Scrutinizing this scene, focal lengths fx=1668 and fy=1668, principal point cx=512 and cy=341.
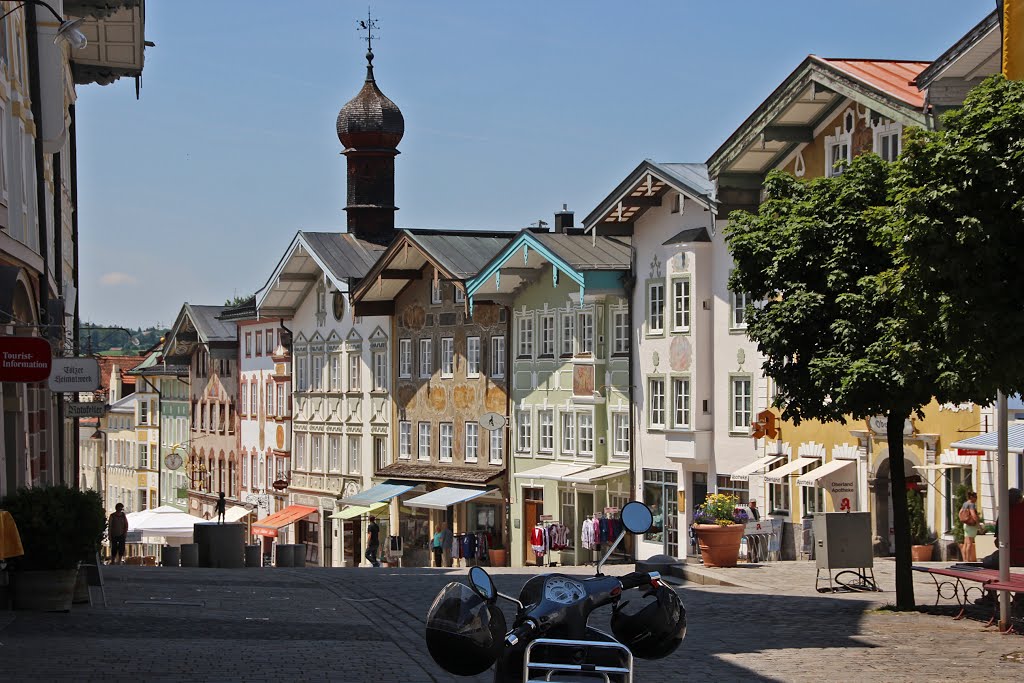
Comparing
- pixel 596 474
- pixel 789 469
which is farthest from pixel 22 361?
pixel 596 474

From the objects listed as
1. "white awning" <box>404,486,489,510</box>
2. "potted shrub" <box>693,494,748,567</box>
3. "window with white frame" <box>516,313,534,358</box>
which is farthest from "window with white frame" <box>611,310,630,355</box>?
"potted shrub" <box>693,494,748,567</box>

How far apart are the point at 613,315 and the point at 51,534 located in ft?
100

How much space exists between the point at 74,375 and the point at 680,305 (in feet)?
83.3

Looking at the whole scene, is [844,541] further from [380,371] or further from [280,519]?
[280,519]

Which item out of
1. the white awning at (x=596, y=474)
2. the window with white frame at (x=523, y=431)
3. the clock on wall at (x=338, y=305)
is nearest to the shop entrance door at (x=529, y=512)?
the window with white frame at (x=523, y=431)

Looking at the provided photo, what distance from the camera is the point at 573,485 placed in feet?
156

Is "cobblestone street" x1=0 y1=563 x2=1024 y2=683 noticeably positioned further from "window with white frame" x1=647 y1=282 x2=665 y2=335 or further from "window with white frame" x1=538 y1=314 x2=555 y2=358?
"window with white frame" x1=538 y1=314 x2=555 y2=358

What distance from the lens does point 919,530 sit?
109 ft

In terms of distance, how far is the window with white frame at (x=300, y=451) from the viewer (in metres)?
65.6

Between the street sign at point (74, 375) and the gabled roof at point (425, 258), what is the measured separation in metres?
31.5

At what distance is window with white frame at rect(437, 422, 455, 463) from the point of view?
54.8 meters

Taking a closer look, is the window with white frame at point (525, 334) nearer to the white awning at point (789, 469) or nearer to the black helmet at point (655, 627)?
the white awning at point (789, 469)

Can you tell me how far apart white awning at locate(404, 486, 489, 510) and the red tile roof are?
834 inches

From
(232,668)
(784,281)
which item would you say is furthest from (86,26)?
(232,668)
